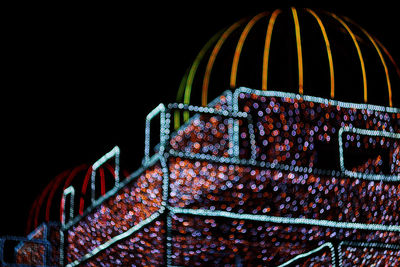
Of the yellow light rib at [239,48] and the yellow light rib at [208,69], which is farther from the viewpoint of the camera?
the yellow light rib at [208,69]

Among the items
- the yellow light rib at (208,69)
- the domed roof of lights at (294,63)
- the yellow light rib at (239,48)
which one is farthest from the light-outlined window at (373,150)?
the yellow light rib at (208,69)

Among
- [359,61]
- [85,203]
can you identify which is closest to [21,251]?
[85,203]

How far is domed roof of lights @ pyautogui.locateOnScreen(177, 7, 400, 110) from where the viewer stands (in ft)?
19.8

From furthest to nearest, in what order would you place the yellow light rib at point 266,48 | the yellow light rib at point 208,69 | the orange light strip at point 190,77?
the orange light strip at point 190,77
the yellow light rib at point 208,69
the yellow light rib at point 266,48

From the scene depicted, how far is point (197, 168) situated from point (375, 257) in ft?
6.12

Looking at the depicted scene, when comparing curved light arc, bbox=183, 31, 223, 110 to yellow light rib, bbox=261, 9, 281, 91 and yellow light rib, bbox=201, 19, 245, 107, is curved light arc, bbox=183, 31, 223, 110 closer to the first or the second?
yellow light rib, bbox=201, 19, 245, 107

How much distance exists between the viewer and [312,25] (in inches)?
256

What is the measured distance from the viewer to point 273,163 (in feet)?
18.4

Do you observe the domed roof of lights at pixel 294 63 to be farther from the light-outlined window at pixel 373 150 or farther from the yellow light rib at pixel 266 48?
the light-outlined window at pixel 373 150

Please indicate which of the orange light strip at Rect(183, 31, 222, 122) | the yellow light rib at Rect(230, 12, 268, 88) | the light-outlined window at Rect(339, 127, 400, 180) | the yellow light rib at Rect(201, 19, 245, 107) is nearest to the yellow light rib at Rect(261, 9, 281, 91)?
the yellow light rib at Rect(230, 12, 268, 88)

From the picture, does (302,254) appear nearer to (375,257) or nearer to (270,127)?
(375,257)

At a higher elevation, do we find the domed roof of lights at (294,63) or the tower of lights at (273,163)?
the domed roof of lights at (294,63)

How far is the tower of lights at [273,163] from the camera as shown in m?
5.53

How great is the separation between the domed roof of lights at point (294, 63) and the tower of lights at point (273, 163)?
1 centimetres
